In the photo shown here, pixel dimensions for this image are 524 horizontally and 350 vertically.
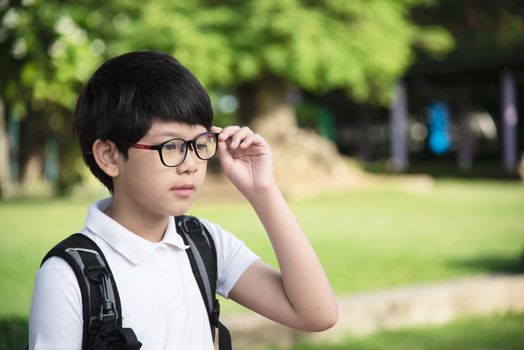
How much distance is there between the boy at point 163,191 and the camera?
5.82 ft

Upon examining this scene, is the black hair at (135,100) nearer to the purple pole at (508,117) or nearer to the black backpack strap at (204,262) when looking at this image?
the black backpack strap at (204,262)

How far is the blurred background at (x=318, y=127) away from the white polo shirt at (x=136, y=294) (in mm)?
1873

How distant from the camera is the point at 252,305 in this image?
2.06 metres

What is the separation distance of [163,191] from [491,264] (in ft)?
20.2

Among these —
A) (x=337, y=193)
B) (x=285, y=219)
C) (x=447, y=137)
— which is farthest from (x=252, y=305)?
(x=447, y=137)

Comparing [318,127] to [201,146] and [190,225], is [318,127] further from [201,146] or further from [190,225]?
[201,146]

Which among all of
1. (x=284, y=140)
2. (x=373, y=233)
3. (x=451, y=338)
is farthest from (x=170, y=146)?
(x=284, y=140)

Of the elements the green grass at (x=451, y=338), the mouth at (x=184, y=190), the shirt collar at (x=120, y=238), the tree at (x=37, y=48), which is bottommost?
the green grass at (x=451, y=338)

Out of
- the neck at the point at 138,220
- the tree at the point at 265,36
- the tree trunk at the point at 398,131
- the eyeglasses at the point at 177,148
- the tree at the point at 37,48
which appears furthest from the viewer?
the tree trunk at the point at 398,131

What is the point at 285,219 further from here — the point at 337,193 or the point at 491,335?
the point at 337,193

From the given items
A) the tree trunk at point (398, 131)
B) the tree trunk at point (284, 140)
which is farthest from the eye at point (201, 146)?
the tree trunk at point (398, 131)

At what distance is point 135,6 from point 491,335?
1133 centimetres

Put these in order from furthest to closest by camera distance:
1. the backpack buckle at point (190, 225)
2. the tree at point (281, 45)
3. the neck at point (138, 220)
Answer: the tree at point (281, 45)
the backpack buckle at point (190, 225)
the neck at point (138, 220)

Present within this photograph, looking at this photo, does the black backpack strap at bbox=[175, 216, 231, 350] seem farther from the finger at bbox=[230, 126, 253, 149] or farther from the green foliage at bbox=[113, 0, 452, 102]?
the green foliage at bbox=[113, 0, 452, 102]
